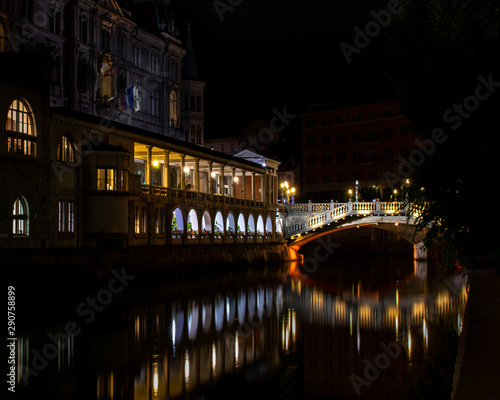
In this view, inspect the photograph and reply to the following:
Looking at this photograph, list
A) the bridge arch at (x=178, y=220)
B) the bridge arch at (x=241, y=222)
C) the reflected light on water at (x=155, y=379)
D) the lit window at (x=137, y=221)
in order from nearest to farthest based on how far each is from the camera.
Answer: the reflected light on water at (x=155, y=379) < the lit window at (x=137, y=221) < the bridge arch at (x=178, y=220) < the bridge arch at (x=241, y=222)

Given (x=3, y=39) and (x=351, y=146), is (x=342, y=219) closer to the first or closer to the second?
(x=351, y=146)

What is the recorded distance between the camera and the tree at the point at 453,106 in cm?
1914

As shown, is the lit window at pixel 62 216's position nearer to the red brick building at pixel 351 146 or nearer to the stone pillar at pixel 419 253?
the stone pillar at pixel 419 253

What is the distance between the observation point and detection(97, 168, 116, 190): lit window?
125 feet

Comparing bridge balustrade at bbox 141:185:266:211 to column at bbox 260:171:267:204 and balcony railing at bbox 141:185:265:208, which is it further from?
column at bbox 260:171:267:204

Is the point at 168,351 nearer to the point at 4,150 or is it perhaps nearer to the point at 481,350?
the point at 481,350

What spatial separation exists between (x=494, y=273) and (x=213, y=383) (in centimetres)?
1152

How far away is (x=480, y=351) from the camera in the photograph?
10805mm

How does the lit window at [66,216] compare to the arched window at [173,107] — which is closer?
the lit window at [66,216]

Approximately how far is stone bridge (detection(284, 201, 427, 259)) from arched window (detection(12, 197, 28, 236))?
36.9 metres

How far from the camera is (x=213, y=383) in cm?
1459

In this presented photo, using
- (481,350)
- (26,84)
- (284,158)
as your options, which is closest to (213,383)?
(481,350)

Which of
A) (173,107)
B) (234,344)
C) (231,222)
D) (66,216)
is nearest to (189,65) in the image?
(173,107)

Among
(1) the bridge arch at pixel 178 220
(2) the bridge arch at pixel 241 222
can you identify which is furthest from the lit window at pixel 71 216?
(2) the bridge arch at pixel 241 222
